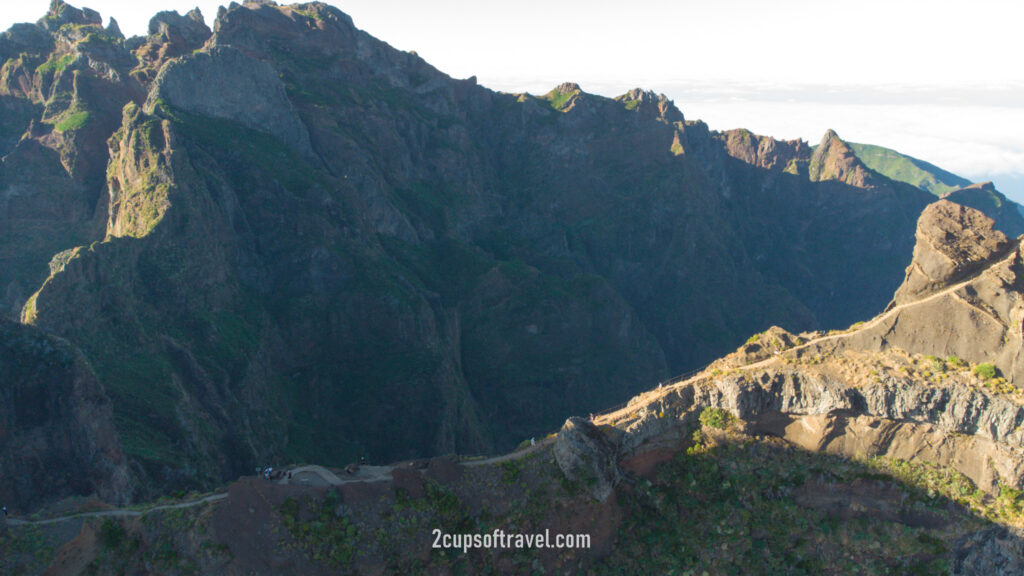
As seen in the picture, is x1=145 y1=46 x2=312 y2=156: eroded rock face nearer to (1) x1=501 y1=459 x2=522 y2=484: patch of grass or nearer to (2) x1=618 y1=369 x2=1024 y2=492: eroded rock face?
(1) x1=501 y1=459 x2=522 y2=484: patch of grass

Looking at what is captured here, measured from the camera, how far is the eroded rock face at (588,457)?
44.1m

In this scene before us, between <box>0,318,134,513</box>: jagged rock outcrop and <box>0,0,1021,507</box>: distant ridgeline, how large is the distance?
310 millimetres

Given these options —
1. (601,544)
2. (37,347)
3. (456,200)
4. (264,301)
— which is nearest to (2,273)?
(264,301)

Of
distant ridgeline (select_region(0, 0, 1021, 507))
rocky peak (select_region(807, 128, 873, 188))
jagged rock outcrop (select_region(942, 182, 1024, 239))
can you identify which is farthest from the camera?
jagged rock outcrop (select_region(942, 182, 1024, 239))

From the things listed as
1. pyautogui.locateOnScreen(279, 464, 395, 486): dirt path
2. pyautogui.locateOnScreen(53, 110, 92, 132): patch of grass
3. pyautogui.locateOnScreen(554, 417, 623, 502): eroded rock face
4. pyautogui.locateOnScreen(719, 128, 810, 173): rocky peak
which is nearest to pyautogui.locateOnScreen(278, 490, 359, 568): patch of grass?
pyautogui.locateOnScreen(279, 464, 395, 486): dirt path

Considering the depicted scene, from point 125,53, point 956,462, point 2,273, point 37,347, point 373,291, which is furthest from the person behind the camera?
point 125,53

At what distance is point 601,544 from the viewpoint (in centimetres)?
4516

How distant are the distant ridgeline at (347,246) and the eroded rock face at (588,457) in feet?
114

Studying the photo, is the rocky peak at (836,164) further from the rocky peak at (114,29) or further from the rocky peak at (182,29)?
the rocky peak at (114,29)

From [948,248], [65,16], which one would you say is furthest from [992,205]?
[65,16]

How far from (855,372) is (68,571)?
5520 centimetres

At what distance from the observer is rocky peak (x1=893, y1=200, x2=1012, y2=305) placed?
1843 inches

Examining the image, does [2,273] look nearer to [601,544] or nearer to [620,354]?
[601,544]

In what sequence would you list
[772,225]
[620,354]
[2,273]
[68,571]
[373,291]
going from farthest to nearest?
[772,225] → [620,354] → [373,291] → [2,273] → [68,571]
